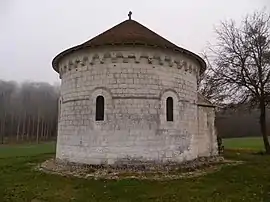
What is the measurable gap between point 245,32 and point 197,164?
13.9 m

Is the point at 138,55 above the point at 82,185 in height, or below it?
above

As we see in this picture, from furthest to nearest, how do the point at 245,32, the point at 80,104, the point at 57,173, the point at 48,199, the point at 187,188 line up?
1. the point at 245,32
2. the point at 80,104
3. the point at 57,173
4. the point at 187,188
5. the point at 48,199

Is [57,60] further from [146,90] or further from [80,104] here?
[146,90]

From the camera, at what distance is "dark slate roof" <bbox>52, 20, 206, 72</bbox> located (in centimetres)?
1324

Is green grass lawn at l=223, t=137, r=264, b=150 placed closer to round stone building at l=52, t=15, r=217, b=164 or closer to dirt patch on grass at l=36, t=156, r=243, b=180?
dirt patch on grass at l=36, t=156, r=243, b=180

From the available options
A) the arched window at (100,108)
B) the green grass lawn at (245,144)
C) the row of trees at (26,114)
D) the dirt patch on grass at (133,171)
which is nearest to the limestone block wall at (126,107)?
the arched window at (100,108)

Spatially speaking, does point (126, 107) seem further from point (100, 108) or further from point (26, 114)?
point (26, 114)

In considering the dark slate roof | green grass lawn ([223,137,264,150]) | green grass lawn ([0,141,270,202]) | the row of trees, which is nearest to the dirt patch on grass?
green grass lawn ([0,141,270,202])

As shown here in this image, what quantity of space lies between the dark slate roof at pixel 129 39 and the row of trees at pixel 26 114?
4852cm

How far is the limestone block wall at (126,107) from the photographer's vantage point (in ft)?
42.6

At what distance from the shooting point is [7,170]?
595 inches

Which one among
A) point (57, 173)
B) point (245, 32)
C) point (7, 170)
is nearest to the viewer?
point (57, 173)

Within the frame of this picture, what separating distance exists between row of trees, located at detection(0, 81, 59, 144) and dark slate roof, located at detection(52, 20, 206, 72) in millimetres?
48519

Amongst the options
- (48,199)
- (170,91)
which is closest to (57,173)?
(48,199)
